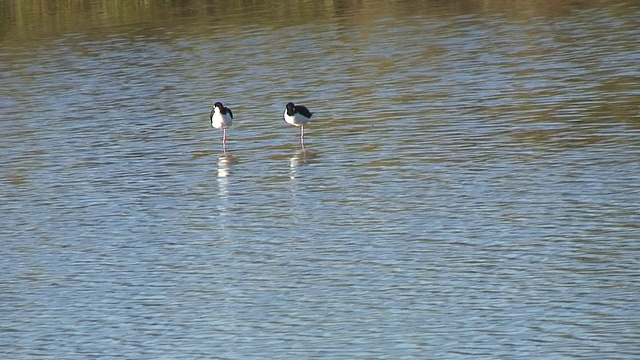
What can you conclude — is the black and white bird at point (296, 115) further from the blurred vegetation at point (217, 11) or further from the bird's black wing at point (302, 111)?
the blurred vegetation at point (217, 11)

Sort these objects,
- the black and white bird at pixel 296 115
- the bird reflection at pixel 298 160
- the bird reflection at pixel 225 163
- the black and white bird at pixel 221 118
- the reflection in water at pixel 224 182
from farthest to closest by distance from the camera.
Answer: the black and white bird at pixel 221 118, the black and white bird at pixel 296 115, the bird reflection at pixel 225 163, the bird reflection at pixel 298 160, the reflection in water at pixel 224 182

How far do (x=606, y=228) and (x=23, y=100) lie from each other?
51.9 feet

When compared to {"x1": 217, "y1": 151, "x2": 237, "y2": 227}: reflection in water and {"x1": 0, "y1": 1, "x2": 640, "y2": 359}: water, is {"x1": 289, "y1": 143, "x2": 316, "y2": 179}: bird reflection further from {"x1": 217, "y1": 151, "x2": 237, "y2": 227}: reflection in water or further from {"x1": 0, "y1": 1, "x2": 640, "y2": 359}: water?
{"x1": 217, "y1": 151, "x2": 237, "y2": 227}: reflection in water

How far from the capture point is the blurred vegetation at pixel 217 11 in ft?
119

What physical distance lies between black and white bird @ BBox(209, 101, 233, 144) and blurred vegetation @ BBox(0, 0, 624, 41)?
13.2 metres

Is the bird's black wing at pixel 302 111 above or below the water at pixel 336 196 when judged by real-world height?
above

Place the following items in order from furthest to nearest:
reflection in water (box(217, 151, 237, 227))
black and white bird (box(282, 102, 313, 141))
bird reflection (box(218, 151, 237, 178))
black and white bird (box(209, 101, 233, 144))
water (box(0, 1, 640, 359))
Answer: black and white bird (box(209, 101, 233, 144)), black and white bird (box(282, 102, 313, 141)), bird reflection (box(218, 151, 237, 178)), reflection in water (box(217, 151, 237, 227)), water (box(0, 1, 640, 359))

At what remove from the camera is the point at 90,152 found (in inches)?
906

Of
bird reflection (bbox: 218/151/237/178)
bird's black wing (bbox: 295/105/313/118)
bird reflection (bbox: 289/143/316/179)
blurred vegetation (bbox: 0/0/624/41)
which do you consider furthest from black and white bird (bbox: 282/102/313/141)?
blurred vegetation (bbox: 0/0/624/41)

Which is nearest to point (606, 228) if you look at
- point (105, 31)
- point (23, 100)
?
point (23, 100)

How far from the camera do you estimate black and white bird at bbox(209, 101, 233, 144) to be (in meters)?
23.0

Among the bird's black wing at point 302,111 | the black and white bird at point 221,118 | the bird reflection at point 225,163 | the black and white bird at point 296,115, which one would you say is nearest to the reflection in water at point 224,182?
the bird reflection at point 225,163

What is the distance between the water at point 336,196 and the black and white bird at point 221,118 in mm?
436

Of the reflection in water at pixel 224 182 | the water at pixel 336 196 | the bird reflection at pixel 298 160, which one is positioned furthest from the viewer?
the bird reflection at pixel 298 160
